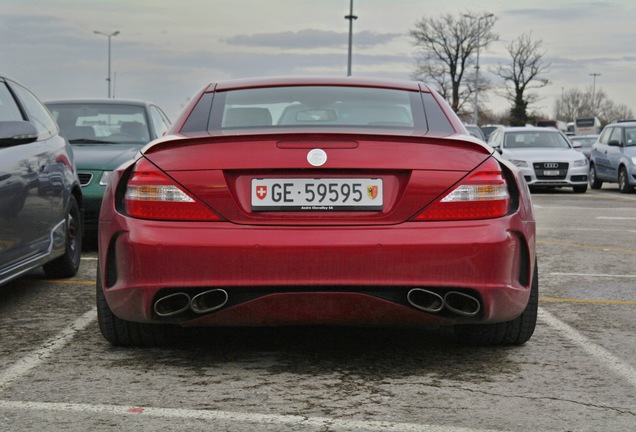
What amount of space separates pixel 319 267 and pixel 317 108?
124 centimetres

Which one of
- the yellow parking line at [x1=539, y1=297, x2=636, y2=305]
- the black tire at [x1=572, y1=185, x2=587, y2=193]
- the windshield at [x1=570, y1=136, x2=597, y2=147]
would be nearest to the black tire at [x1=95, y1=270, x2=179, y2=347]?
the yellow parking line at [x1=539, y1=297, x2=636, y2=305]

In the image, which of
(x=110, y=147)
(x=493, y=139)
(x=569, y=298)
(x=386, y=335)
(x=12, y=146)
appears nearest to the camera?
(x=386, y=335)

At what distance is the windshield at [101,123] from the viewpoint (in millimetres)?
11156

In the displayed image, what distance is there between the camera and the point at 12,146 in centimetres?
629

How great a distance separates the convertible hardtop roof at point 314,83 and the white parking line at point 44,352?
1.42 metres

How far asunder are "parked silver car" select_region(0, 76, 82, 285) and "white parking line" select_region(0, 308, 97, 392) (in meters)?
0.51

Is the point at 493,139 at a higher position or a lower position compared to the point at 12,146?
lower

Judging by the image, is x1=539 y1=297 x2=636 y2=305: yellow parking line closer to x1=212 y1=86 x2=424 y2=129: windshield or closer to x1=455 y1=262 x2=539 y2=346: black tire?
x1=455 y1=262 x2=539 y2=346: black tire

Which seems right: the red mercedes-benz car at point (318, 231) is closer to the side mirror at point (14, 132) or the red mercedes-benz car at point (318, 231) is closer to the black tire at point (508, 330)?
the black tire at point (508, 330)

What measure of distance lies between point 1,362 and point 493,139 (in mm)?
22469

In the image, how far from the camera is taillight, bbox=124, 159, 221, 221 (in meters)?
4.54

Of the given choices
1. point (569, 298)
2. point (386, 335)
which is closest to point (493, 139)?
point (569, 298)

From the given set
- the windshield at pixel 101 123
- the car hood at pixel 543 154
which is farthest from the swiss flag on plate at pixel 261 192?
the car hood at pixel 543 154

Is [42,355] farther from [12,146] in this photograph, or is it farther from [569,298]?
[569,298]
